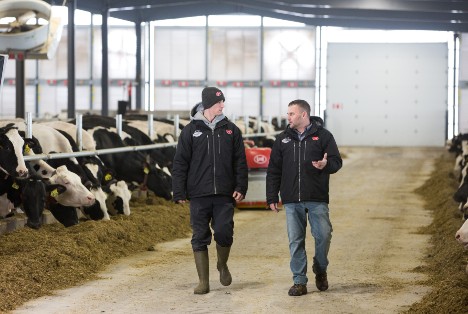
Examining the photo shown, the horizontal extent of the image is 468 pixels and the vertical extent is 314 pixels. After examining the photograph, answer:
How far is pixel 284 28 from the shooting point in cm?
4894

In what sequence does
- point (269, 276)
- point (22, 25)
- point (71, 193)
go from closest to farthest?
point (269, 276) < point (71, 193) < point (22, 25)

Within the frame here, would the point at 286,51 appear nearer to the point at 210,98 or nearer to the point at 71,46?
the point at 71,46

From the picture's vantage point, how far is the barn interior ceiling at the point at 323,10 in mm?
39344

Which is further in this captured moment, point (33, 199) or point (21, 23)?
point (21, 23)

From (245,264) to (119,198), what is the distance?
4.29m

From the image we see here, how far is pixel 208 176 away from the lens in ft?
29.8

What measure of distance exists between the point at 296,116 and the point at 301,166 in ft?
1.51

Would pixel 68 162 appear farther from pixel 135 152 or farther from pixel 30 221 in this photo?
pixel 135 152

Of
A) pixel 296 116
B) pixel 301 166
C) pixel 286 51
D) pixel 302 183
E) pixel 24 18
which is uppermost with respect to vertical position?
pixel 286 51

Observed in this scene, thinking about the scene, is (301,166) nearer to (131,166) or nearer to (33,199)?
(33,199)

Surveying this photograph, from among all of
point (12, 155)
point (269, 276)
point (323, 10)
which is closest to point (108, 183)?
point (12, 155)

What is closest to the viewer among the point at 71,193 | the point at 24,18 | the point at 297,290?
the point at 297,290

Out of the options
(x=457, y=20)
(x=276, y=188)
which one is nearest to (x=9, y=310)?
(x=276, y=188)

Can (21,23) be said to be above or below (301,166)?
above
